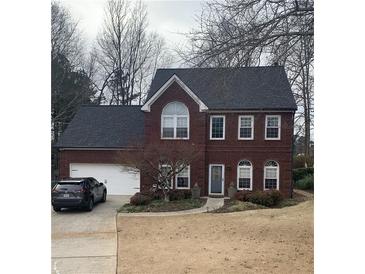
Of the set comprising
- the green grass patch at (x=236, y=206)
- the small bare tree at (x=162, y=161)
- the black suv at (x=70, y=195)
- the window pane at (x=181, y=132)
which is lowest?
the green grass patch at (x=236, y=206)

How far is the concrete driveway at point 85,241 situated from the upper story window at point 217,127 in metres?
6.67

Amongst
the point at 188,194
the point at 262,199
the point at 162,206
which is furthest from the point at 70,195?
the point at 262,199

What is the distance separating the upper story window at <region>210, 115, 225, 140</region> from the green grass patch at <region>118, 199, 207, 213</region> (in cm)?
420

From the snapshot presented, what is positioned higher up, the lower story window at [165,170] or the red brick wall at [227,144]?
the red brick wall at [227,144]

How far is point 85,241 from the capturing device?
8.84 meters

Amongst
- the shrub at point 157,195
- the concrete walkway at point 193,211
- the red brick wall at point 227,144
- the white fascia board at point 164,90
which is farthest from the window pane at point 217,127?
the shrub at point 157,195

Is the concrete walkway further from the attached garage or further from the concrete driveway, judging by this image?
the attached garage

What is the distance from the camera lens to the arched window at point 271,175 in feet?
59.2

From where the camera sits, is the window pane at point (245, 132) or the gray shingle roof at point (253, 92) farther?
the window pane at point (245, 132)

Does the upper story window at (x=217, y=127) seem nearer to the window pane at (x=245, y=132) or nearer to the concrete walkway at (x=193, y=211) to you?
the window pane at (x=245, y=132)

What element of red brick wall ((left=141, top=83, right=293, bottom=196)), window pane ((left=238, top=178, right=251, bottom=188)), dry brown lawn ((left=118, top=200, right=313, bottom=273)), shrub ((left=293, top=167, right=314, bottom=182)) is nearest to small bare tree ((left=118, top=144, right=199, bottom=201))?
red brick wall ((left=141, top=83, right=293, bottom=196))

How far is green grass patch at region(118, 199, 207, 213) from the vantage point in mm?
13961

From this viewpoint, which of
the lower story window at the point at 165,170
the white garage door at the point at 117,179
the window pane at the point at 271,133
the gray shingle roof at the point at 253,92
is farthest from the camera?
the white garage door at the point at 117,179
